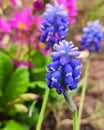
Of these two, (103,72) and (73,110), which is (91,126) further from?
(73,110)

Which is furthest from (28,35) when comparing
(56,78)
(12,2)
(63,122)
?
(56,78)

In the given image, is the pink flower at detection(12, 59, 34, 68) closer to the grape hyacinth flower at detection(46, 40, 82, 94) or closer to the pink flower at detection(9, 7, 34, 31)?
the pink flower at detection(9, 7, 34, 31)

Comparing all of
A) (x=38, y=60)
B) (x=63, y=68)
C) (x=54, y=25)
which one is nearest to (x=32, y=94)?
(x=38, y=60)

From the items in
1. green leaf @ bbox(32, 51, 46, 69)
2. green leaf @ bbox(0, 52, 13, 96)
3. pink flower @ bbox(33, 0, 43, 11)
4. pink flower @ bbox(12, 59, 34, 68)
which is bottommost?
green leaf @ bbox(0, 52, 13, 96)

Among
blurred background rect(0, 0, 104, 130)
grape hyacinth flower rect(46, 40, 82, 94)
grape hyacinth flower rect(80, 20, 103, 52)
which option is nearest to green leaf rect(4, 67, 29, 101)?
blurred background rect(0, 0, 104, 130)

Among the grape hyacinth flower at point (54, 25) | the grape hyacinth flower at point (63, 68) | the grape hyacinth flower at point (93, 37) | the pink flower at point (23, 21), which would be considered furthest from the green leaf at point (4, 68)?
the grape hyacinth flower at point (63, 68)

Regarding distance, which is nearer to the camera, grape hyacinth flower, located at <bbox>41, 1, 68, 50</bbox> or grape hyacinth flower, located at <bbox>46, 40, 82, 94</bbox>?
grape hyacinth flower, located at <bbox>46, 40, 82, 94</bbox>

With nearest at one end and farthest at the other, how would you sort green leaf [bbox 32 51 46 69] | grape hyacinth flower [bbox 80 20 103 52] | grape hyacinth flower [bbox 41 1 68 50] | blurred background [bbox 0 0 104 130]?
grape hyacinth flower [bbox 41 1 68 50] → grape hyacinth flower [bbox 80 20 103 52] → blurred background [bbox 0 0 104 130] → green leaf [bbox 32 51 46 69]

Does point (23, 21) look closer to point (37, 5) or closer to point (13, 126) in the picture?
point (37, 5)

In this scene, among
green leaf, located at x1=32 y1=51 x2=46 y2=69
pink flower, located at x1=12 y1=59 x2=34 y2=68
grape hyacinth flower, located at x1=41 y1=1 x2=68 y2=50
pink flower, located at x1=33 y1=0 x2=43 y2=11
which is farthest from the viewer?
green leaf, located at x1=32 y1=51 x2=46 y2=69
